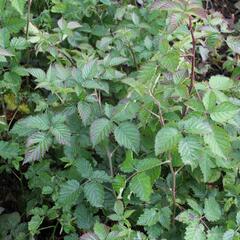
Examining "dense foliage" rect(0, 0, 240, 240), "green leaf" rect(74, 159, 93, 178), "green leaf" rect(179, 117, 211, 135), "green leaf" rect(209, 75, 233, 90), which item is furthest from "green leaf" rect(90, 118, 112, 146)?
"green leaf" rect(209, 75, 233, 90)

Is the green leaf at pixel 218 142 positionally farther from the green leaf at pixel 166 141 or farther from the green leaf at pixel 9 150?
the green leaf at pixel 9 150

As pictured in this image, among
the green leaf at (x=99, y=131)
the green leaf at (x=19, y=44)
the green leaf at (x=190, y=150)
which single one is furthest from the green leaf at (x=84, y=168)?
the green leaf at (x=19, y=44)

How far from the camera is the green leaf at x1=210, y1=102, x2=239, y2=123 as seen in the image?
1533 millimetres

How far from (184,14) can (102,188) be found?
626 millimetres

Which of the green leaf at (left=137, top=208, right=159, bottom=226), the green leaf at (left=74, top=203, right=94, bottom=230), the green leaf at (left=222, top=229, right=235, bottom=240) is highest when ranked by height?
the green leaf at (left=222, top=229, right=235, bottom=240)

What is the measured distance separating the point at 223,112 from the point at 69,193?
575 mm

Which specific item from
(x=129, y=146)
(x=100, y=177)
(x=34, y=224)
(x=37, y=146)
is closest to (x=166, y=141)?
(x=129, y=146)

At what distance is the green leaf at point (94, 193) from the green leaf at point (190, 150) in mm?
333

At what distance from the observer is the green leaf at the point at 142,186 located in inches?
62.7

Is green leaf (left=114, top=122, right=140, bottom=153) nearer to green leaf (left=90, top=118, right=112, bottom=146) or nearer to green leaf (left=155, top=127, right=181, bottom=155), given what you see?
green leaf (left=90, top=118, right=112, bottom=146)

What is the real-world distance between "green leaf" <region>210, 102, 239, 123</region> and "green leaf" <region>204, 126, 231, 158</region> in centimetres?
4

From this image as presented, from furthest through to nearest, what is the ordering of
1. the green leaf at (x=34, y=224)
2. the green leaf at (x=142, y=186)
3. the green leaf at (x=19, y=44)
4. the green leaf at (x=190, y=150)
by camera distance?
the green leaf at (x=19, y=44), the green leaf at (x=34, y=224), the green leaf at (x=142, y=186), the green leaf at (x=190, y=150)

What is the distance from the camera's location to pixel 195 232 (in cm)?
157

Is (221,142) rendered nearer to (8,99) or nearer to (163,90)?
(163,90)
